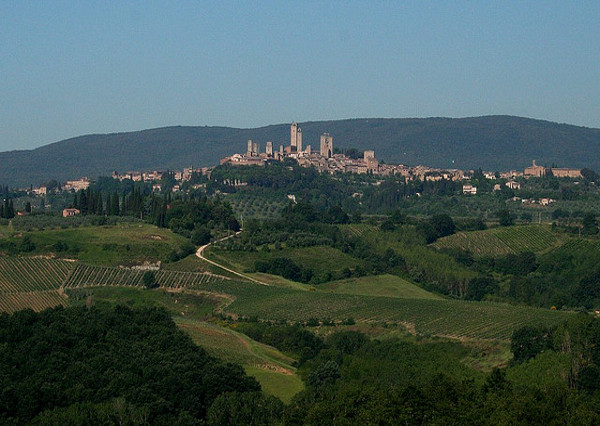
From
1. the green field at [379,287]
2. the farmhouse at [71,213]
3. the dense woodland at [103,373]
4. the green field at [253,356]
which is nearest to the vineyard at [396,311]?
the green field at [379,287]

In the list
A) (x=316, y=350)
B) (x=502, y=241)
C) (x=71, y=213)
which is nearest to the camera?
(x=316, y=350)

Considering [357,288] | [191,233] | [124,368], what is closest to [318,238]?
[191,233]

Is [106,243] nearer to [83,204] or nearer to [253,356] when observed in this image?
[83,204]

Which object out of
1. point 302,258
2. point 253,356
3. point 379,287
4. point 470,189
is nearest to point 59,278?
point 302,258

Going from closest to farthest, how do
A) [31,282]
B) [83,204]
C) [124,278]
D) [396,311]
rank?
[396,311], [31,282], [124,278], [83,204]

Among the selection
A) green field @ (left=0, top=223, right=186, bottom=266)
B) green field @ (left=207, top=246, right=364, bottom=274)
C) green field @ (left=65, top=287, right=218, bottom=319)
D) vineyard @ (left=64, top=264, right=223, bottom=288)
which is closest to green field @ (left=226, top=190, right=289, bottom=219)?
green field @ (left=207, top=246, right=364, bottom=274)

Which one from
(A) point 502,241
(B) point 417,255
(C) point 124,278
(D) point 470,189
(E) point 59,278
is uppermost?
(D) point 470,189

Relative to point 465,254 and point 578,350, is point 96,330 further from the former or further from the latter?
point 465,254
